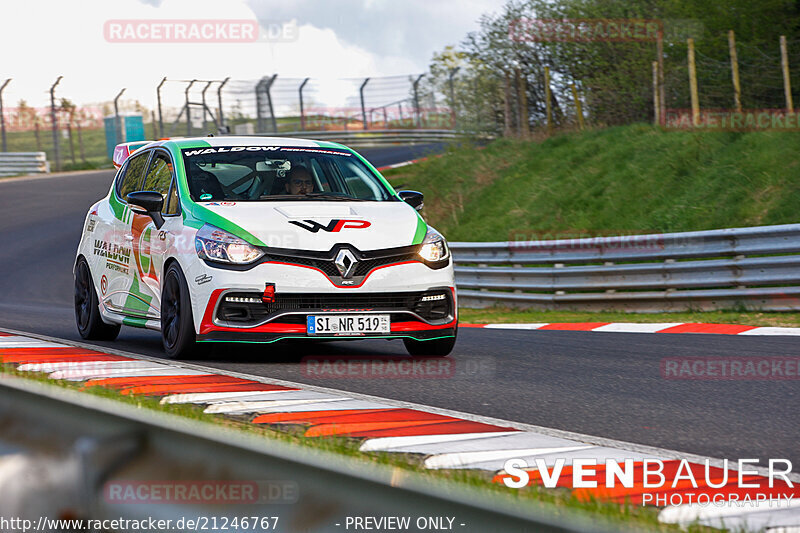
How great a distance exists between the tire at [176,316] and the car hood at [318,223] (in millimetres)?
482

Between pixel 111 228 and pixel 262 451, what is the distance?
6.59 meters

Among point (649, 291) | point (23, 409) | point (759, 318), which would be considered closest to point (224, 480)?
point (23, 409)

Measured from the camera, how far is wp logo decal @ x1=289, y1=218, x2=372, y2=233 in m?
6.98

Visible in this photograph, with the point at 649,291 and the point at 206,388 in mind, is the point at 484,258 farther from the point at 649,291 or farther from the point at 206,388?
the point at 206,388

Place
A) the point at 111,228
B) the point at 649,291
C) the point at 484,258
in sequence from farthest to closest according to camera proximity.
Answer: the point at 484,258 < the point at 649,291 < the point at 111,228

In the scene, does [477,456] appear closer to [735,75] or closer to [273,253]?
[273,253]

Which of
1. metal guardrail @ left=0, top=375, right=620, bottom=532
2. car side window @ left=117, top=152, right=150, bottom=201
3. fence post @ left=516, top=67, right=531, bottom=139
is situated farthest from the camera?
fence post @ left=516, top=67, right=531, bottom=139

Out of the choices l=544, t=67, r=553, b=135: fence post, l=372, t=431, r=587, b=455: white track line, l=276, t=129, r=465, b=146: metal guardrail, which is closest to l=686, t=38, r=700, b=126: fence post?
l=544, t=67, r=553, b=135: fence post

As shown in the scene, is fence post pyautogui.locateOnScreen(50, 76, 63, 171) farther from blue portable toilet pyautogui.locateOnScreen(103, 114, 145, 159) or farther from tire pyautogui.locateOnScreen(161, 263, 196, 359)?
tire pyautogui.locateOnScreen(161, 263, 196, 359)

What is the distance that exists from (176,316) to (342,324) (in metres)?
1.18

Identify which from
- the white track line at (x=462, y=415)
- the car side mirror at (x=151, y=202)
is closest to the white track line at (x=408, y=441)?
the white track line at (x=462, y=415)

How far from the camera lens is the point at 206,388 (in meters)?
5.49

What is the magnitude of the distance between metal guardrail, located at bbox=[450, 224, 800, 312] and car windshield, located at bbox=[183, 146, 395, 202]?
5420mm

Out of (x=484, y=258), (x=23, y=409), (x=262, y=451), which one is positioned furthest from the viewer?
(x=484, y=258)
